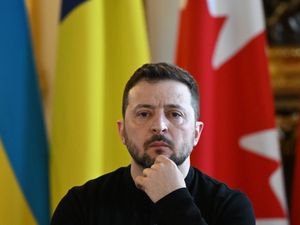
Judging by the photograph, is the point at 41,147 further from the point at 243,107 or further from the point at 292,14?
the point at 292,14

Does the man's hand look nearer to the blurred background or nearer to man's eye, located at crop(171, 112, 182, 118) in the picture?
man's eye, located at crop(171, 112, 182, 118)

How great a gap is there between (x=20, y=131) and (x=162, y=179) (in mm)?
751

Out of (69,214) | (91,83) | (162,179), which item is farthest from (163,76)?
(91,83)

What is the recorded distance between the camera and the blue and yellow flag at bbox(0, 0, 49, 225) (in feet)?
5.25

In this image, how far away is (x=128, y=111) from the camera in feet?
3.48

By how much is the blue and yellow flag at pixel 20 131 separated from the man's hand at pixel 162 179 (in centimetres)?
69

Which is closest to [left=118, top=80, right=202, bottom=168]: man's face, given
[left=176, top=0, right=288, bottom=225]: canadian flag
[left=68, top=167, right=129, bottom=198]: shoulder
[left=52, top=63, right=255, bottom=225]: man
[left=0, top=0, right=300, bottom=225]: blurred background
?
[left=52, top=63, right=255, bottom=225]: man

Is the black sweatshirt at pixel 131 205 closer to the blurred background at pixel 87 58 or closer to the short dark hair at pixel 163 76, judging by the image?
the short dark hair at pixel 163 76

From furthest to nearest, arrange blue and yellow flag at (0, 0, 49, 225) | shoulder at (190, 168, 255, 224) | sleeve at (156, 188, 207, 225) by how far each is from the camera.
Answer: blue and yellow flag at (0, 0, 49, 225) → shoulder at (190, 168, 255, 224) → sleeve at (156, 188, 207, 225)

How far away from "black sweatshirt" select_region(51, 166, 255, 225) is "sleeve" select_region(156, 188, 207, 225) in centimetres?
3

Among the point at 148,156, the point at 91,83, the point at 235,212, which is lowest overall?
the point at 235,212

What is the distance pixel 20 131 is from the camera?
64.7 inches

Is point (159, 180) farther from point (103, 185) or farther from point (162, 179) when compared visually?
point (103, 185)

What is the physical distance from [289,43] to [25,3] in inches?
57.8
